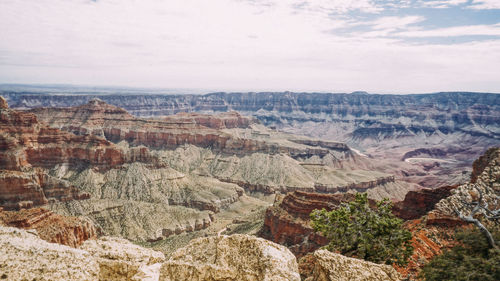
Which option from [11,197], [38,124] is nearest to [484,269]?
[11,197]

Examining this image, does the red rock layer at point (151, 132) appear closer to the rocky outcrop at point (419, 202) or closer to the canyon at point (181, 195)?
the canyon at point (181, 195)

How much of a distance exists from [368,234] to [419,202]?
135ft

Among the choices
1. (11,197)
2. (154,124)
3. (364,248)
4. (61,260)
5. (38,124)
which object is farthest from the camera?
(154,124)

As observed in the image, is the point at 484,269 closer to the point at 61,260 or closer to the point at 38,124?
the point at 61,260

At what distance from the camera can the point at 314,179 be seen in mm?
148250

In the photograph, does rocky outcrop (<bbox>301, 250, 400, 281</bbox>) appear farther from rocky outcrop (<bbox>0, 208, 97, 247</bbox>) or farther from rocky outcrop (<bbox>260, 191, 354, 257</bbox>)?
rocky outcrop (<bbox>0, 208, 97, 247</bbox>)

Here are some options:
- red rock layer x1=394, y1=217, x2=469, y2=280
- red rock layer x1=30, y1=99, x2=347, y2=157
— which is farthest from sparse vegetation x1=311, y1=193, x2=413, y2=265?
red rock layer x1=30, y1=99, x2=347, y2=157

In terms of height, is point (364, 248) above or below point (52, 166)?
above

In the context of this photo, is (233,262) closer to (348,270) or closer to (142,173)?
(348,270)

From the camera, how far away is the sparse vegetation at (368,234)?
20.3m

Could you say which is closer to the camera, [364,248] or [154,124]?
[364,248]

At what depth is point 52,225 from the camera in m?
46.7

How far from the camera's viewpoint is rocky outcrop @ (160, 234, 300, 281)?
1308 cm

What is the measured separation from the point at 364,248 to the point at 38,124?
397 feet
